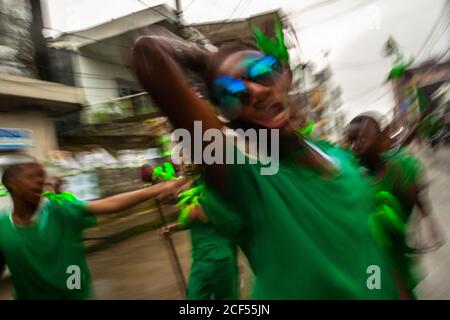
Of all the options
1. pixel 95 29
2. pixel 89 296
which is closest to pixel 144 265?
pixel 89 296

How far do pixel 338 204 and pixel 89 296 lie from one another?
143 cm

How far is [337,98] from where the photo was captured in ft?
14.1

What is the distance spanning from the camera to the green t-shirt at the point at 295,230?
0.73m

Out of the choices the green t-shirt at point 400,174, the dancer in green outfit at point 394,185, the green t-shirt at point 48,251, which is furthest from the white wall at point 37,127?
the green t-shirt at point 400,174

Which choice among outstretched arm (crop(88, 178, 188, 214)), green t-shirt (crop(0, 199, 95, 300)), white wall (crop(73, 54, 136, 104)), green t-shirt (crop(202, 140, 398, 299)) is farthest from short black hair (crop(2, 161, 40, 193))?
white wall (crop(73, 54, 136, 104))

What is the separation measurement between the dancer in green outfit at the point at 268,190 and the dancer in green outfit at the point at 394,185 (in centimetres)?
83

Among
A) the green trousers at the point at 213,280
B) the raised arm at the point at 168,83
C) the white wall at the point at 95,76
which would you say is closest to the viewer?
the raised arm at the point at 168,83

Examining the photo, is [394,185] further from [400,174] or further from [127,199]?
[127,199]

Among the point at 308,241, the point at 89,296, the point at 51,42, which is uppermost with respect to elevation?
the point at 51,42

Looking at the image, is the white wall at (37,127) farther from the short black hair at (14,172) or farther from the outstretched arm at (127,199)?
the outstretched arm at (127,199)

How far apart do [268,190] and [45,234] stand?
51.8 inches

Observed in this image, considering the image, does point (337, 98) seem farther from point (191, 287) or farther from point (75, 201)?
point (75, 201)

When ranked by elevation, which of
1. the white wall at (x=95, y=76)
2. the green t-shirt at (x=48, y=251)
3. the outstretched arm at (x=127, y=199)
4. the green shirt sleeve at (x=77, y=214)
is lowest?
the green t-shirt at (x=48, y=251)

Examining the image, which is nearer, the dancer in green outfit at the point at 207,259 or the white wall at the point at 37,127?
the dancer in green outfit at the point at 207,259
